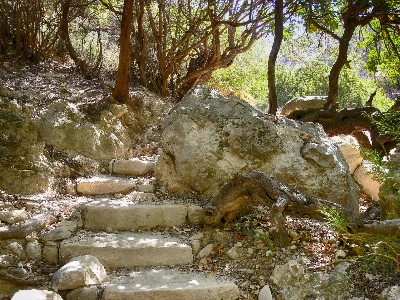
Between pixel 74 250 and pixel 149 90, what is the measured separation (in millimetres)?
4167

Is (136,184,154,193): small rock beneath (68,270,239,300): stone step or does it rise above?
above

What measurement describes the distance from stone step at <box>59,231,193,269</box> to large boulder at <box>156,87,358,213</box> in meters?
0.95

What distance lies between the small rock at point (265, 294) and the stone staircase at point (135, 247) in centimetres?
18

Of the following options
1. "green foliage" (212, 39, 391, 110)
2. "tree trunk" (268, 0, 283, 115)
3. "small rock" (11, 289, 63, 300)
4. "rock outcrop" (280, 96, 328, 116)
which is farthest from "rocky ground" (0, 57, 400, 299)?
"rock outcrop" (280, 96, 328, 116)

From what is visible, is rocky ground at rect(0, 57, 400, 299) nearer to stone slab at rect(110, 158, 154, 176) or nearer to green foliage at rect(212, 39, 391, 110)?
stone slab at rect(110, 158, 154, 176)

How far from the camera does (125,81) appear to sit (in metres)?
5.73

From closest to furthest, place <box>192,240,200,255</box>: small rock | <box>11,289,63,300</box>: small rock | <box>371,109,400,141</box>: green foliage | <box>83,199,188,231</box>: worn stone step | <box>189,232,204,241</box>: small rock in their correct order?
<box>371,109,400,141</box>: green foliage → <box>11,289,63,300</box>: small rock → <box>192,240,200,255</box>: small rock → <box>189,232,204,241</box>: small rock → <box>83,199,188,231</box>: worn stone step

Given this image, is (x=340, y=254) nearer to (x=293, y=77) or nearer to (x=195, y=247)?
(x=195, y=247)

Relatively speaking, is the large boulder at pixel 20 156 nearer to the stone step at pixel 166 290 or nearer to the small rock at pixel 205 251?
the stone step at pixel 166 290

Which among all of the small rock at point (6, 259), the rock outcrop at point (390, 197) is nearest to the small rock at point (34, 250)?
the small rock at point (6, 259)

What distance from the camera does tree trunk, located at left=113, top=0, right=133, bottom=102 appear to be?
5.29 metres

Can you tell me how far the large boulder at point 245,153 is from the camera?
13.6 feet

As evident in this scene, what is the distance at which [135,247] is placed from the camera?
3.41 metres

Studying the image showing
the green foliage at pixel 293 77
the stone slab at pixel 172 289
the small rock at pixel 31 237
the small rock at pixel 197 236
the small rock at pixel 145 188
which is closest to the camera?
the stone slab at pixel 172 289
